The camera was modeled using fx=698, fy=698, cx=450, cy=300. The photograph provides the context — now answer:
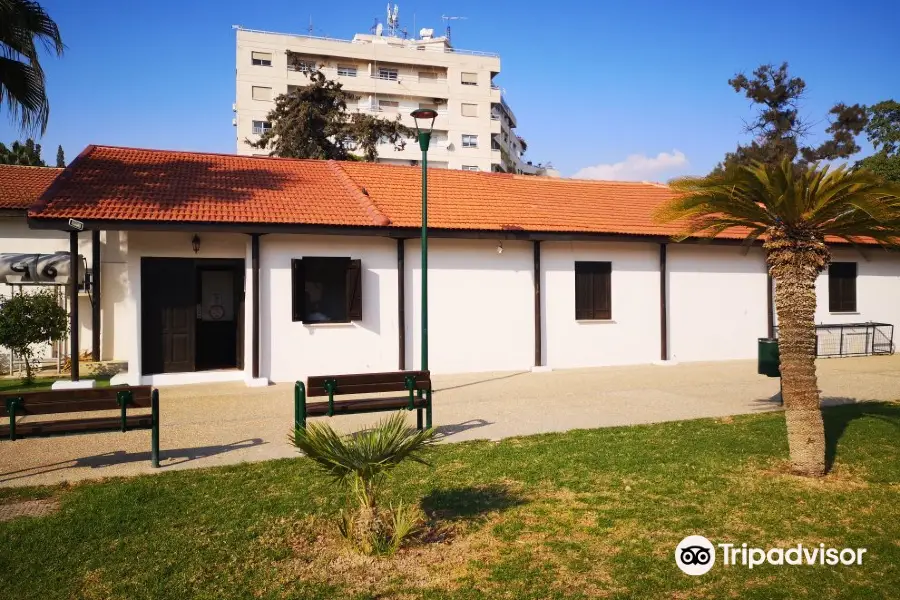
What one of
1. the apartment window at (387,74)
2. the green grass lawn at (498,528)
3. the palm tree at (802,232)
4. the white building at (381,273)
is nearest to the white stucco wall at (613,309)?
the white building at (381,273)

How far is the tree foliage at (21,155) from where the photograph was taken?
3834cm

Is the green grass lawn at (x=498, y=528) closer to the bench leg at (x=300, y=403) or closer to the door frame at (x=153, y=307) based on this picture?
the bench leg at (x=300, y=403)

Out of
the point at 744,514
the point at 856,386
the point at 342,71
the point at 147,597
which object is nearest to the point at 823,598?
the point at 744,514

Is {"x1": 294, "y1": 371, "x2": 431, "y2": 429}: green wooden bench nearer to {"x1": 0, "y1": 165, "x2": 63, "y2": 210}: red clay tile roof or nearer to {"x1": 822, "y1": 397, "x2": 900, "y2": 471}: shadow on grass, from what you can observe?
{"x1": 822, "y1": 397, "x2": 900, "y2": 471}: shadow on grass

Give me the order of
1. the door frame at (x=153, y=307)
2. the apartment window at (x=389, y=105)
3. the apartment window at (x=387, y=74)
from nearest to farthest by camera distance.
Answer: the door frame at (x=153, y=307)
the apartment window at (x=389, y=105)
the apartment window at (x=387, y=74)

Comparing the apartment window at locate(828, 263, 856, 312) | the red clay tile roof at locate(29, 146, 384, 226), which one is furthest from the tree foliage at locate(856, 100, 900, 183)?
the red clay tile roof at locate(29, 146, 384, 226)

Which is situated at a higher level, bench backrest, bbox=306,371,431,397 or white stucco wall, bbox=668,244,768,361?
white stucco wall, bbox=668,244,768,361

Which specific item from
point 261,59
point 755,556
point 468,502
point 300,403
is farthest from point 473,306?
point 261,59

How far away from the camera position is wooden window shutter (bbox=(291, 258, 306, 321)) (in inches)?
553

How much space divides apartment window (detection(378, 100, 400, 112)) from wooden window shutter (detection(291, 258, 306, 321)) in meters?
51.5

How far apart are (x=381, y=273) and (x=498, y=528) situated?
9.92m

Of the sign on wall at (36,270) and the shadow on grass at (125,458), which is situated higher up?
the sign on wall at (36,270)

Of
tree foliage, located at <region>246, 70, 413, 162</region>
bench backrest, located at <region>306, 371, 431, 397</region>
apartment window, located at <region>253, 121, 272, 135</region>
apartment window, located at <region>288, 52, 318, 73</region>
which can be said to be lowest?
bench backrest, located at <region>306, 371, 431, 397</region>

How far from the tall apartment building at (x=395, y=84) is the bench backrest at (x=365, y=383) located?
176ft
